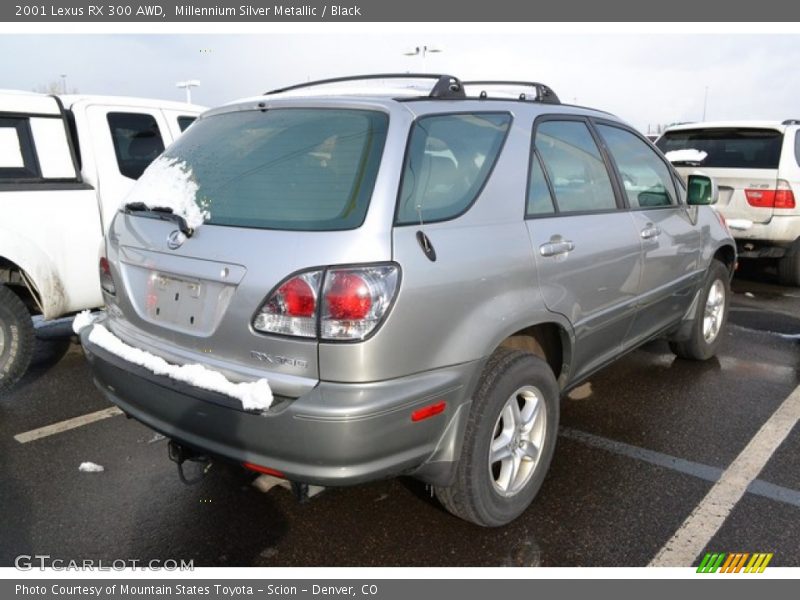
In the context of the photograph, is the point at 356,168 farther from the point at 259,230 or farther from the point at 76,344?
the point at 76,344

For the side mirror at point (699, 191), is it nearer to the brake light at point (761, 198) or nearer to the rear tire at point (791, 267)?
the brake light at point (761, 198)

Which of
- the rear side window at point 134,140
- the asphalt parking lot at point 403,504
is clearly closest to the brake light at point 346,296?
the asphalt parking lot at point 403,504

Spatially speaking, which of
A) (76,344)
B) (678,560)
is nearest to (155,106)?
(76,344)

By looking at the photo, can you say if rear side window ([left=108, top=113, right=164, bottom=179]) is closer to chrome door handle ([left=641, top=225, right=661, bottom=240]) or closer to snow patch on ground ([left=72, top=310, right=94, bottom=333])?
snow patch on ground ([left=72, top=310, right=94, bottom=333])

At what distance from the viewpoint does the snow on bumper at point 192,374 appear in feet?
7.07

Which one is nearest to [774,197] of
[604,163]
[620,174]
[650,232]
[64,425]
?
[650,232]

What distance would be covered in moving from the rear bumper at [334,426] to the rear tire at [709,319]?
282 centimetres

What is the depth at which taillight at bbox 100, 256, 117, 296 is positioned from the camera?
2.84 m

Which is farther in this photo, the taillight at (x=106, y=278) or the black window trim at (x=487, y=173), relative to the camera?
the taillight at (x=106, y=278)

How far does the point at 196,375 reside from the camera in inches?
91.0

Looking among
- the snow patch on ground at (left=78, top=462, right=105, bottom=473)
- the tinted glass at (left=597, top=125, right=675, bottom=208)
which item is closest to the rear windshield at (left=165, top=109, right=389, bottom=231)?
the snow patch on ground at (left=78, top=462, right=105, bottom=473)

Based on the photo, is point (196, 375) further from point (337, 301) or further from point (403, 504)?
point (403, 504)

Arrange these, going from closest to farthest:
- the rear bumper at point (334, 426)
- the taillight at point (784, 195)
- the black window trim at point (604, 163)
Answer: the rear bumper at point (334, 426), the black window trim at point (604, 163), the taillight at point (784, 195)

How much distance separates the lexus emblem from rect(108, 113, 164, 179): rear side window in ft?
9.12
